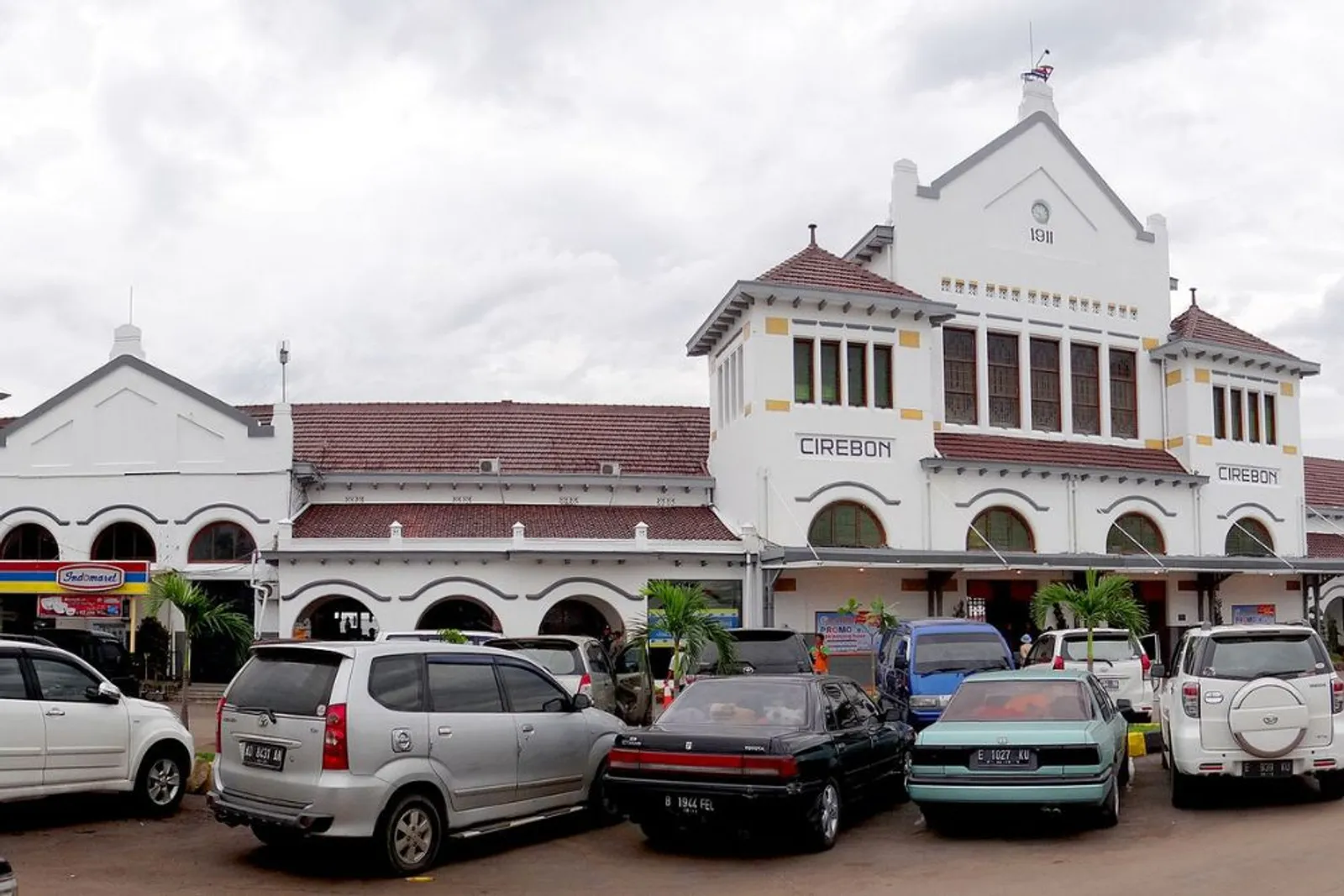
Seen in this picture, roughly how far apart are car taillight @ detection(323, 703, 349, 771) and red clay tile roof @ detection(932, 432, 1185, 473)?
69.5ft

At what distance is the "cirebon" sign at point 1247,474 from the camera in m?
32.9

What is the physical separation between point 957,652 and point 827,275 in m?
12.8

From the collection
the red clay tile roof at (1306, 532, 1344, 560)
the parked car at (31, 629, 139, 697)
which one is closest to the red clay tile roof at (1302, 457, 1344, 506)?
the red clay tile roof at (1306, 532, 1344, 560)

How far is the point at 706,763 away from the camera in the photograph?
1086 centimetres

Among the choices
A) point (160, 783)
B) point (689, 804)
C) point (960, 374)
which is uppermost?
point (960, 374)

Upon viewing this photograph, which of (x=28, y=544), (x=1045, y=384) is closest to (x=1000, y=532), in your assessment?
(x=1045, y=384)

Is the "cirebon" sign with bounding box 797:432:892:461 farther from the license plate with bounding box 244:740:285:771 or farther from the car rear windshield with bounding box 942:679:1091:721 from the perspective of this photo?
the license plate with bounding box 244:740:285:771

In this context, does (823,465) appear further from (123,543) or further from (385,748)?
(385,748)

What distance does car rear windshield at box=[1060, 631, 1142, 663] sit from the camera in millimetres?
20656

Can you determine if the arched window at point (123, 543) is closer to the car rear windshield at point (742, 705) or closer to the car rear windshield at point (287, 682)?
the car rear windshield at point (287, 682)

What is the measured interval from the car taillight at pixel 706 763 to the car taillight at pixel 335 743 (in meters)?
2.39

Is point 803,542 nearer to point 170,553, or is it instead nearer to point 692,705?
point 170,553

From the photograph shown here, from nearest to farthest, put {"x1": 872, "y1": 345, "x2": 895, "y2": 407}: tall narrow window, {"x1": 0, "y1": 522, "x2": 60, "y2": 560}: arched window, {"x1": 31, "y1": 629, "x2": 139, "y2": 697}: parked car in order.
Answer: {"x1": 31, "y1": 629, "x2": 139, "y2": 697}: parked car, {"x1": 0, "y1": 522, "x2": 60, "y2": 560}: arched window, {"x1": 872, "y1": 345, "x2": 895, "y2": 407}: tall narrow window

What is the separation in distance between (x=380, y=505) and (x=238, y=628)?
4700mm
